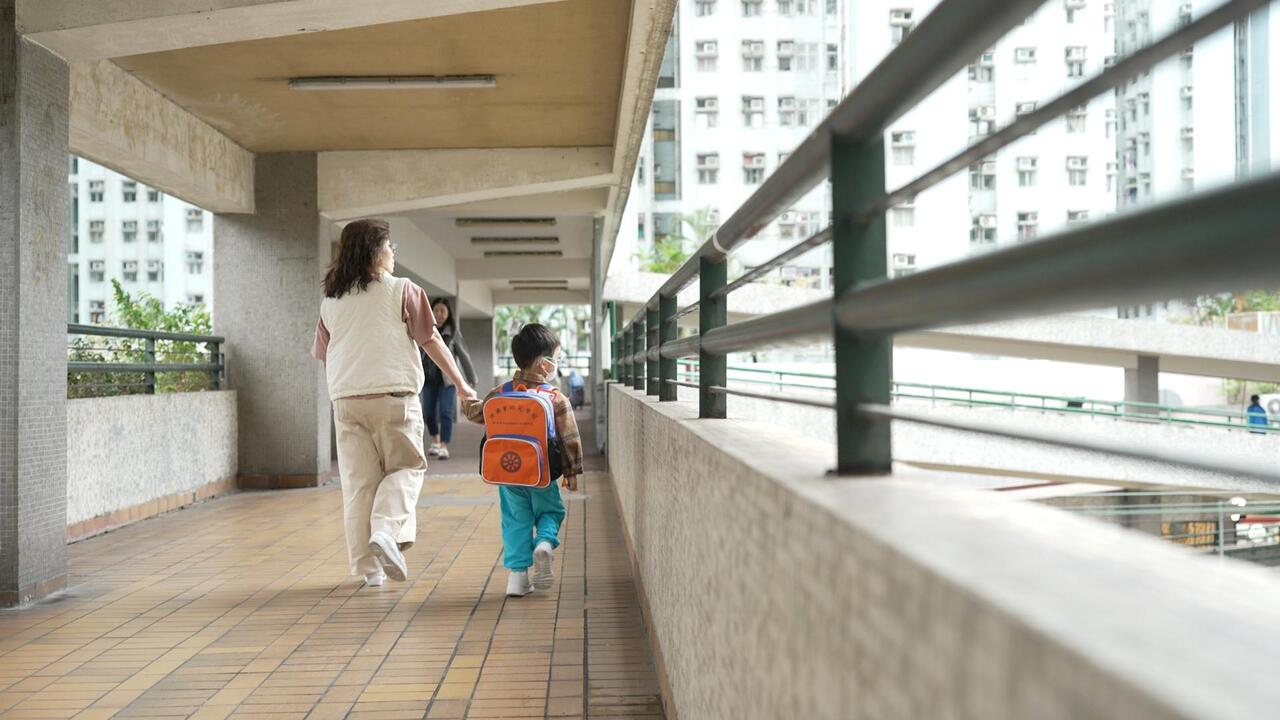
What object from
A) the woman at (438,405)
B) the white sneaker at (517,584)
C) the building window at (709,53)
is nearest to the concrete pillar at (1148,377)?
the woman at (438,405)

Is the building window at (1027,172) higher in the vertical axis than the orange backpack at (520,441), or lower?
higher

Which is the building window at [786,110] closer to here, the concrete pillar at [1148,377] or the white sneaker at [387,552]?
the concrete pillar at [1148,377]

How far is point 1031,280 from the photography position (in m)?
0.90

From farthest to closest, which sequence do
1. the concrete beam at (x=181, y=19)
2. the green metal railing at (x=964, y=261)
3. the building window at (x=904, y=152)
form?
the building window at (x=904, y=152)
the concrete beam at (x=181, y=19)
the green metal railing at (x=964, y=261)

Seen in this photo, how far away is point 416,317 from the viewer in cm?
561

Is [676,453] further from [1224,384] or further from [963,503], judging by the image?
[1224,384]

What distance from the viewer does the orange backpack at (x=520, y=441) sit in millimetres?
5195

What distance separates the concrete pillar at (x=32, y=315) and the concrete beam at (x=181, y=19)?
4.9 inches

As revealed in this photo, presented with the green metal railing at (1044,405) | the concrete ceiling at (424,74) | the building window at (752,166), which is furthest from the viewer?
the building window at (752,166)

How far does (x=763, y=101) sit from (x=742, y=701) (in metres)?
76.3

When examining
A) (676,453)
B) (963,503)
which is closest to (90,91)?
(676,453)

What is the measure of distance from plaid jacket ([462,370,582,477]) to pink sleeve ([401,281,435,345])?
15.4 inches

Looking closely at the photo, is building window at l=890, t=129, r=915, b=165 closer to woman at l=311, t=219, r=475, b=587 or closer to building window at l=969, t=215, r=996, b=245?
building window at l=969, t=215, r=996, b=245

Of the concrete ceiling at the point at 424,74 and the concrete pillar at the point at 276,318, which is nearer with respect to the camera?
the concrete ceiling at the point at 424,74
